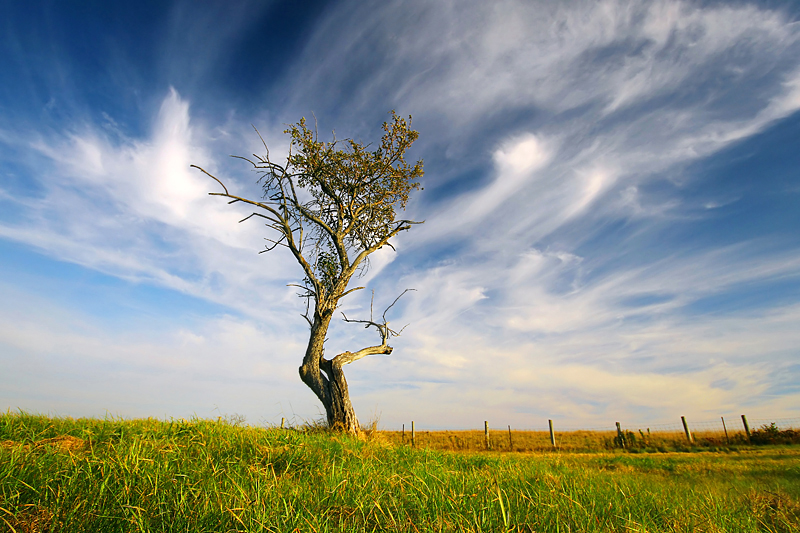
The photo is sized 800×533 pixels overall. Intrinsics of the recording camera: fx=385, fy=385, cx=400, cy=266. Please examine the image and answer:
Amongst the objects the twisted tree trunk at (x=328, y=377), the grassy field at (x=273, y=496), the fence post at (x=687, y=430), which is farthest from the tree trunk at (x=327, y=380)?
the fence post at (x=687, y=430)

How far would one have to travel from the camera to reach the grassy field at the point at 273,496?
110 inches

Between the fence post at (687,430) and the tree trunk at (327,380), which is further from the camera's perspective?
the fence post at (687,430)

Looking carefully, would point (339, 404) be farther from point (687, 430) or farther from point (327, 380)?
point (687, 430)

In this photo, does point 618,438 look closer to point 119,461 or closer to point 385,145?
point 385,145

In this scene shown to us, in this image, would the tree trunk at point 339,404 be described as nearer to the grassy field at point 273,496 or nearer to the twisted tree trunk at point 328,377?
the twisted tree trunk at point 328,377

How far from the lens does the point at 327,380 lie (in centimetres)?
1124

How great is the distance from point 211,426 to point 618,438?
102 feet

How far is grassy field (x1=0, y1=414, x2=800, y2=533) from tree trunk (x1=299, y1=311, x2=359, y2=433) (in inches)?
184

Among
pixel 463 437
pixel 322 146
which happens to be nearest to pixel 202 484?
pixel 322 146

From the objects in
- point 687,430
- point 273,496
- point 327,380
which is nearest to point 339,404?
point 327,380

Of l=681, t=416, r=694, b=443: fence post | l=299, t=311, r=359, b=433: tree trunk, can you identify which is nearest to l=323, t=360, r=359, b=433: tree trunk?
l=299, t=311, r=359, b=433: tree trunk

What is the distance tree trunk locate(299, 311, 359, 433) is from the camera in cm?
1062

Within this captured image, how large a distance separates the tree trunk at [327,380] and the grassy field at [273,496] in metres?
4.68

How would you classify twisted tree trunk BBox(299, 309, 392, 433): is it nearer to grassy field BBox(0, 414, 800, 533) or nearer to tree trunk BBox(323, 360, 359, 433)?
tree trunk BBox(323, 360, 359, 433)
